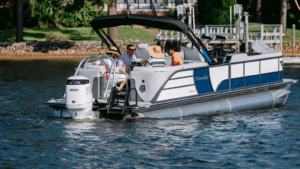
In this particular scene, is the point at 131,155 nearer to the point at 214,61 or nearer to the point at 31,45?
the point at 214,61

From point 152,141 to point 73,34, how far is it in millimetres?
27816

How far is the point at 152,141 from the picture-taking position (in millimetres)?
9727

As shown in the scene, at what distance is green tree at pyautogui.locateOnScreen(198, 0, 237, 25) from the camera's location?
118ft

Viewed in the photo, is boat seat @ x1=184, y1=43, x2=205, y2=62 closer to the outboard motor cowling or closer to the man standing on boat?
the man standing on boat

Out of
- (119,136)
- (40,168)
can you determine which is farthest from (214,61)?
(40,168)

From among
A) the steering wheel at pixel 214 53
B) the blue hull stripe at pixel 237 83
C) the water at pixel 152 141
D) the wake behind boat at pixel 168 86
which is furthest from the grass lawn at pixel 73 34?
the water at pixel 152 141

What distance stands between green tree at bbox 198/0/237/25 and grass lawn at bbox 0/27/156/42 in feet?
17.0

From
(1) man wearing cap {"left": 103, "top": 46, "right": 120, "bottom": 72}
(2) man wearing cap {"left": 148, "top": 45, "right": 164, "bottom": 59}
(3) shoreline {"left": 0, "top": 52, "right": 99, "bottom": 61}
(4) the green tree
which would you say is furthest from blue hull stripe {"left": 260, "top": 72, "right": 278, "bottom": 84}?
(4) the green tree

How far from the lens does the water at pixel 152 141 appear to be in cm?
841

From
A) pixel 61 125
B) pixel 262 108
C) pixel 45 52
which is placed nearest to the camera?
pixel 61 125

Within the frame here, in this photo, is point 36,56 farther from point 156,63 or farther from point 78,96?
point 78,96

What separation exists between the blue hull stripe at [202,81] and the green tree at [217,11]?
24.4 metres

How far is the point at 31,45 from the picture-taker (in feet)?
106

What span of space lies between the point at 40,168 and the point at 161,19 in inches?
193
